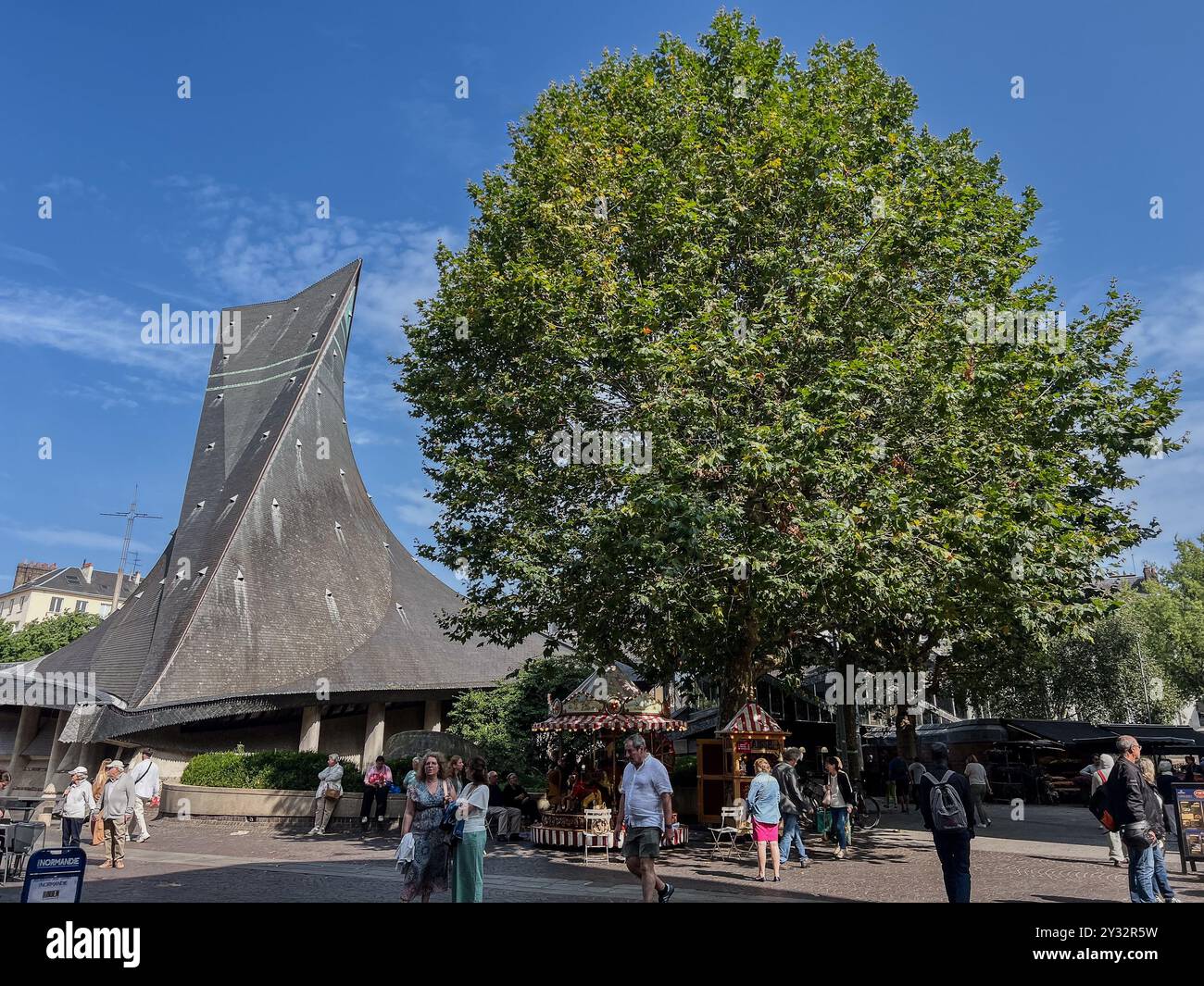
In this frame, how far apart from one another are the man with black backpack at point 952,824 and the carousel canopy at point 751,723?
8728 mm

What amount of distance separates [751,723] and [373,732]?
2309cm

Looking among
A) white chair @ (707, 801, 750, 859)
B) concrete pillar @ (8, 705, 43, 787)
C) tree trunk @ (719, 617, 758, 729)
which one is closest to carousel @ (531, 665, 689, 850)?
A: white chair @ (707, 801, 750, 859)

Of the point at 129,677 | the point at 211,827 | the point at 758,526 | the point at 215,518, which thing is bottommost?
the point at 211,827

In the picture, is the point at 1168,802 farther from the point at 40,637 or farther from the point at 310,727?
the point at 40,637

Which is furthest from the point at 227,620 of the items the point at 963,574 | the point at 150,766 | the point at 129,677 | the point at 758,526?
the point at 963,574

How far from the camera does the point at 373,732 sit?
34.8 meters

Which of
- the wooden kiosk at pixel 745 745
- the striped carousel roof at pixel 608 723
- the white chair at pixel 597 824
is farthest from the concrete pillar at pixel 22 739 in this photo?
the wooden kiosk at pixel 745 745

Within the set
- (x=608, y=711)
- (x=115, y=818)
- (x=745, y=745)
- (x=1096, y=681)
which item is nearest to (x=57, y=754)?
(x=115, y=818)

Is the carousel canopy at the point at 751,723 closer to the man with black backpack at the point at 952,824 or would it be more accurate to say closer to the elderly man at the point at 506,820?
the elderly man at the point at 506,820

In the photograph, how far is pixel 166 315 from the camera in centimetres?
2033

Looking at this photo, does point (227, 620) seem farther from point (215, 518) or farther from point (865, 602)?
point (865, 602)

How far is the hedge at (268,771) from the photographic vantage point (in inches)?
862

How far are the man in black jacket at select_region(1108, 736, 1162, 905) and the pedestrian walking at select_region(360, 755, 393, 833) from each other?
15536 millimetres
